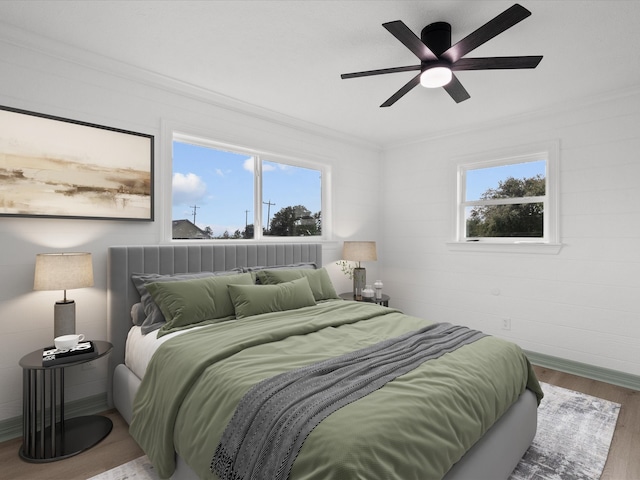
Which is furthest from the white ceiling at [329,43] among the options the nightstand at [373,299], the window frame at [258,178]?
the nightstand at [373,299]

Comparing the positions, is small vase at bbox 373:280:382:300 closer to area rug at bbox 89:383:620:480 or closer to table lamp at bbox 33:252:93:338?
area rug at bbox 89:383:620:480

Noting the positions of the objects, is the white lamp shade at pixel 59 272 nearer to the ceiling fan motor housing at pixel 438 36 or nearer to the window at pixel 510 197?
the ceiling fan motor housing at pixel 438 36

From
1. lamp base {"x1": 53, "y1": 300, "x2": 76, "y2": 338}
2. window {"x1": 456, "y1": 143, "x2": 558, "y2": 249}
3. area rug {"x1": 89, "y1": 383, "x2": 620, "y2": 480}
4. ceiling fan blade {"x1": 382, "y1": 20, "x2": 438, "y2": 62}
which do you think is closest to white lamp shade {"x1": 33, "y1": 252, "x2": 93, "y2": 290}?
lamp base {"x1": 53, "y1": 300, "x2": 76, "y2": 338}

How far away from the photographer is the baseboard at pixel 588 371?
3.14 meters

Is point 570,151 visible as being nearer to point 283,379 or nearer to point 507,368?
point 507,368

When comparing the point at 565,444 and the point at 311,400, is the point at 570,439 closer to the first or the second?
the point at 565,444

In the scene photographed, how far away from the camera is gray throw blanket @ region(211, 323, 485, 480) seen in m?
1.23

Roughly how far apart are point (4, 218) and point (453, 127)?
4335 millimetres

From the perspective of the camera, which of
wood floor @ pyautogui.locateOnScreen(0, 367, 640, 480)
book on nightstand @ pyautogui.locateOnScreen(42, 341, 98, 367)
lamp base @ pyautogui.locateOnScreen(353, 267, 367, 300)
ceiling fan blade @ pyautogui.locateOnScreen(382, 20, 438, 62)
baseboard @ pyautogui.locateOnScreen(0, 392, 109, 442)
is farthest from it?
lamp base @ pyautogui.locateOnScreen(353, 267, 367, 300)

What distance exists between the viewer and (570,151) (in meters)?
3.49

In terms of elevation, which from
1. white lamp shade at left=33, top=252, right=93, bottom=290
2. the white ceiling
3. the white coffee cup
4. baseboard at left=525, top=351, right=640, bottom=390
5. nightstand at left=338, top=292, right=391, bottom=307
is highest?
the white ceiling

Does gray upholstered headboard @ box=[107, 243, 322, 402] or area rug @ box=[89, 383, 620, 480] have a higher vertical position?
gray upholstered headboard @ box=[107, 243, 322, 402]

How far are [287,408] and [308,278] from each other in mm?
2026

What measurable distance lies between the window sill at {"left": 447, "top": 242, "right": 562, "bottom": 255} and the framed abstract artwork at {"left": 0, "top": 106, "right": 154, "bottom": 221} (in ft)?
11.2
